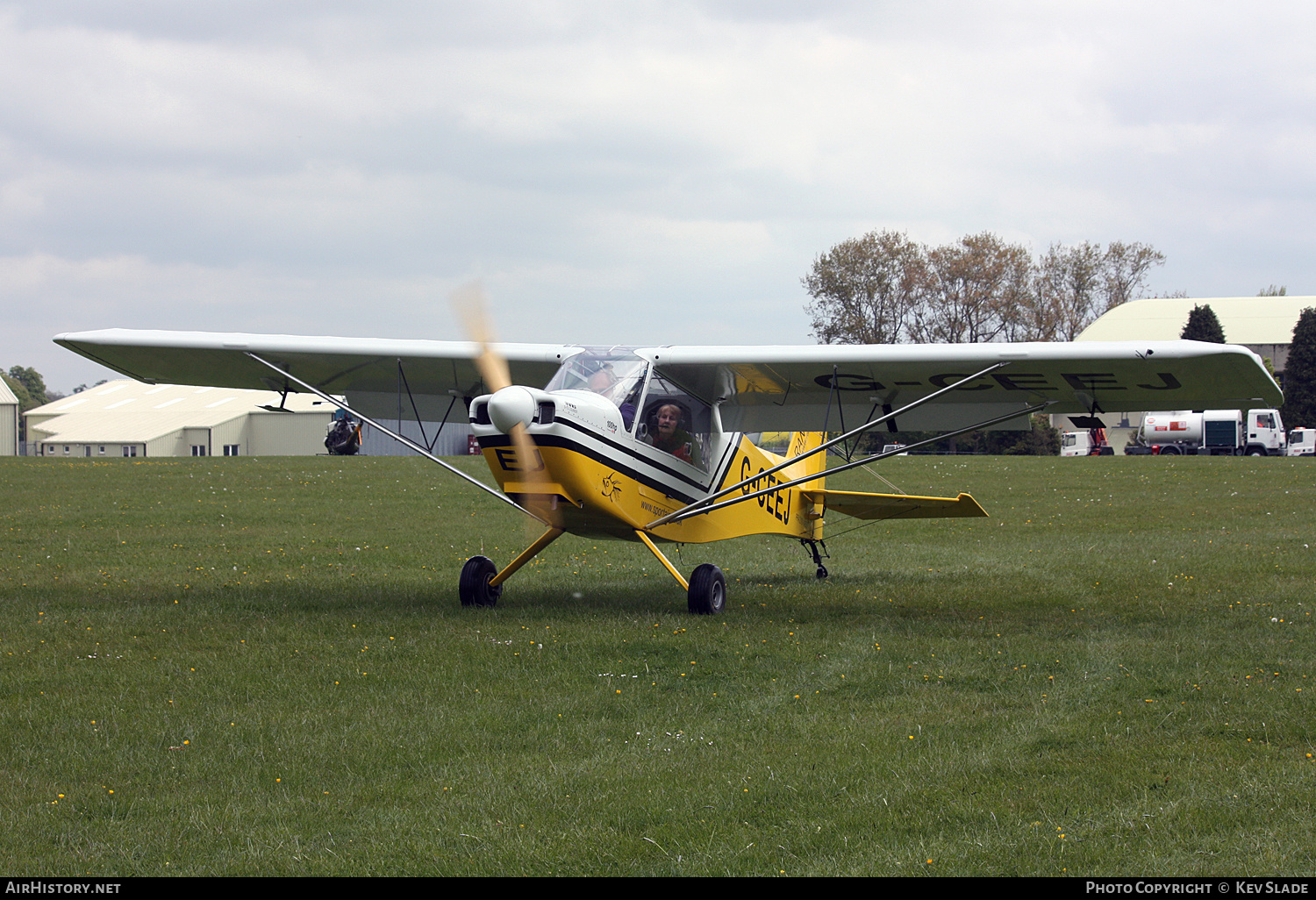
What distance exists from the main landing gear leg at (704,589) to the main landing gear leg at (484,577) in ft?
3.58

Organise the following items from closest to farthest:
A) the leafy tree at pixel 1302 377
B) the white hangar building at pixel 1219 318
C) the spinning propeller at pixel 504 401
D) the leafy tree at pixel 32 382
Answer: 1. the spinning propeller at pixel 504 401
2. the leafy tree at pixel 1302 377
3. the white hangar building at pixel 1219 318
4. the leafy tree at pixel 32 382

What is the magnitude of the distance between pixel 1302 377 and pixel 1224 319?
17.9 metres

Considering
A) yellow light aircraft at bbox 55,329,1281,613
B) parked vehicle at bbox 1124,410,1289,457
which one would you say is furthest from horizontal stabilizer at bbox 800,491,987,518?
parked vehicle at bbox 1124,410,1289,457

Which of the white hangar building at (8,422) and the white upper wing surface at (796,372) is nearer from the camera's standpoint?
the white upper wing surface at (796,372)

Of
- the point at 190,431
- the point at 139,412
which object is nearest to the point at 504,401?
the point at 190,431

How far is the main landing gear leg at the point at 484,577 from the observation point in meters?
11.6

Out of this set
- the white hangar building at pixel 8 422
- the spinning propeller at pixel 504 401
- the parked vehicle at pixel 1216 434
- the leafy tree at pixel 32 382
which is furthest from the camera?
the leafy tree at pixel 32 382

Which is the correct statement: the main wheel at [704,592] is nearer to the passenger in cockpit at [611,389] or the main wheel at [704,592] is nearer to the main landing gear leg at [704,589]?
the main landing gear leg at [704,589]

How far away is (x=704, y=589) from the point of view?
1114 centimetres

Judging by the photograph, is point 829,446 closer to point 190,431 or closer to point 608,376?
point 608,376

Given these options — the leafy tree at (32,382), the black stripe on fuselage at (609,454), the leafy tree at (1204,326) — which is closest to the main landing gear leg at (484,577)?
the black stripe on fuselage at (609,454)

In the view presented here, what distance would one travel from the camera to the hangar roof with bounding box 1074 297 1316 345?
243ft

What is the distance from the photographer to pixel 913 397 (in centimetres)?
1245
